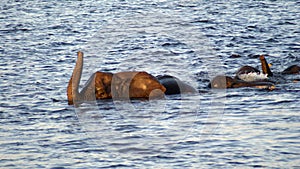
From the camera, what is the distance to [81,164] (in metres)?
10.9

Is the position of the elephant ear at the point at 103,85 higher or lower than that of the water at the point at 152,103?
higher

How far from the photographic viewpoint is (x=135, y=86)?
50.4 feet

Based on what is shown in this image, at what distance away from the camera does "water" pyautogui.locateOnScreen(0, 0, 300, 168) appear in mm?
11375

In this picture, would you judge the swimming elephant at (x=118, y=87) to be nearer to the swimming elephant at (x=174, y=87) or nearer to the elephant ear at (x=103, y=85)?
the elephant ear at (x=103, y=85)

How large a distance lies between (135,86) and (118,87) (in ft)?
1.17

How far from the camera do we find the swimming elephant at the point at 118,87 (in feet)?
49.8

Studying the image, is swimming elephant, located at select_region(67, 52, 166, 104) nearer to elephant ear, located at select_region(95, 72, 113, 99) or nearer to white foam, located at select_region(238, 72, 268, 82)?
elephant ear, located at select_region(95, 72, 113, 99)

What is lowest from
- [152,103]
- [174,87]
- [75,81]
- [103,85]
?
[152,103]

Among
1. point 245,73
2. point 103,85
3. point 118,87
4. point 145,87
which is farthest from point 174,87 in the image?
point 245,73

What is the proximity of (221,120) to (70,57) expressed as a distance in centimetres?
1011

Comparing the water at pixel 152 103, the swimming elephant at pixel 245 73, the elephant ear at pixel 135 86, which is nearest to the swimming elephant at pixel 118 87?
the elephant ear at pixel 135 86

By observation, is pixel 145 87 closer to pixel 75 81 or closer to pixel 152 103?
pixel 152 103

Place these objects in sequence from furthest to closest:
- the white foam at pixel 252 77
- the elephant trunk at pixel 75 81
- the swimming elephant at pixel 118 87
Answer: the white foam at pixel 252 77 → the swimming elephant at pixel 118 87 → the elephant trunk at pixel 75 81

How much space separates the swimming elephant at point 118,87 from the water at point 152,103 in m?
0.27
